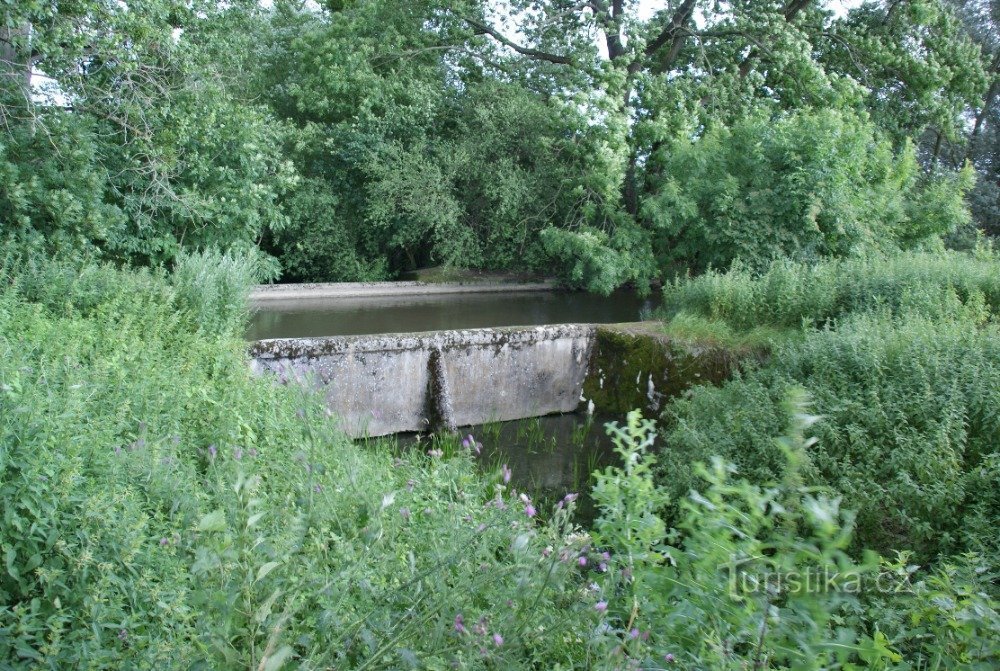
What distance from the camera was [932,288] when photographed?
7926 mm

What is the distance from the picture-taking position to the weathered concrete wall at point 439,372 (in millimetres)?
7960

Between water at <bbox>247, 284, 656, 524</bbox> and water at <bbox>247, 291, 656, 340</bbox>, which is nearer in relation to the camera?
water at <bbox>247, 284, 656, 524</bbox>

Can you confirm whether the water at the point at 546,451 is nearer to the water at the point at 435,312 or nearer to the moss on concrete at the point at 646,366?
the moss on concrete at the point at 646,366

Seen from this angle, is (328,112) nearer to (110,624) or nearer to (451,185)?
(451,185)

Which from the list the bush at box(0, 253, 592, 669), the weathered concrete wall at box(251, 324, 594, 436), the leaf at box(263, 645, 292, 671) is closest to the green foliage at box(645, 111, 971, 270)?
the weathered concrete wall at box(251, 324, 594, 436)

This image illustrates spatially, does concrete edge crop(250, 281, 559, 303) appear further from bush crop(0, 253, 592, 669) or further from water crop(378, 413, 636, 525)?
bush crop(0, 253, 592, 669)

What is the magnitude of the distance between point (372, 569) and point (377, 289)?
43.1 ft

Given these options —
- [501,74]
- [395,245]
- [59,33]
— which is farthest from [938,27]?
[59,33]

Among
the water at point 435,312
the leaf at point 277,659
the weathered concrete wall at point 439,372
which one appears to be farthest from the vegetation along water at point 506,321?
the weathered concrete wall at point 439,372

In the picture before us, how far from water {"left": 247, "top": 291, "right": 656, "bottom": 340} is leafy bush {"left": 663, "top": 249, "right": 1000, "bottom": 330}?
321 cm

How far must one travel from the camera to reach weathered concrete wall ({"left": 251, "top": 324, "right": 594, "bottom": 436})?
26.1 ft

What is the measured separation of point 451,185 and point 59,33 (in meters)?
9.42

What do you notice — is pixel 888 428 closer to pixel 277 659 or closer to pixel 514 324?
pixel 277 659

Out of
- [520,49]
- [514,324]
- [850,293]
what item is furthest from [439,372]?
[520,49]
